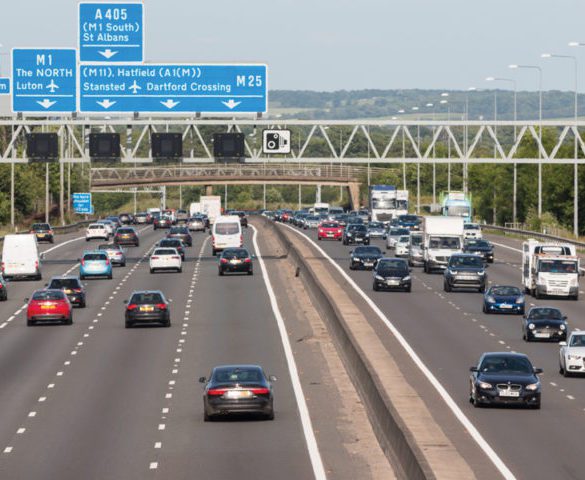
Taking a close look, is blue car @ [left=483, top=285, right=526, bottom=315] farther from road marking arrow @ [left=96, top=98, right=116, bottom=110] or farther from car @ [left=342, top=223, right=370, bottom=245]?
car @ [left=342, top=223, right=370, bottom=245]

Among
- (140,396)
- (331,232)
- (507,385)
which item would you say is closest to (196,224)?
(331,232)

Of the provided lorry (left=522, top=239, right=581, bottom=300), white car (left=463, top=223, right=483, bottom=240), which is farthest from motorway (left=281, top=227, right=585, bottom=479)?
white car (left=463, top=223, right=483, bottom=240)

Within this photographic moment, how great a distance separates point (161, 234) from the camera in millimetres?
138750

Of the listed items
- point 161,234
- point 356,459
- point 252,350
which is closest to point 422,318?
point 252,350

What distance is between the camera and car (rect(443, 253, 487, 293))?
72625 millimetres

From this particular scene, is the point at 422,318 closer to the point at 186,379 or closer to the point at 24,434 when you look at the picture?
the point at 186,379

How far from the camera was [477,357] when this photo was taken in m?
47.3

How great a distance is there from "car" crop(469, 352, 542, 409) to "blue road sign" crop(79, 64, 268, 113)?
148 feet

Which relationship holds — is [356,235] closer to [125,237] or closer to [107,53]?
[125,237]

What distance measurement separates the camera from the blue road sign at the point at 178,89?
78688 mm

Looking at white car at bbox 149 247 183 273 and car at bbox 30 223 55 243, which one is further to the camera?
car at bbox 30 223 55 243

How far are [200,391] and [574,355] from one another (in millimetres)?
10097

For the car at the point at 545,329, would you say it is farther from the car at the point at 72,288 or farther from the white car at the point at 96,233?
the white car at the point at 96,233

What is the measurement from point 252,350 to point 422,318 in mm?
12151
